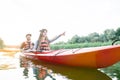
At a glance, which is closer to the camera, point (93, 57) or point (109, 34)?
point (93, 57)

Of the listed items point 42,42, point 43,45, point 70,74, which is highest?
point 42,42

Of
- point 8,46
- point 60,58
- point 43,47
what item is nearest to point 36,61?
point 43,47

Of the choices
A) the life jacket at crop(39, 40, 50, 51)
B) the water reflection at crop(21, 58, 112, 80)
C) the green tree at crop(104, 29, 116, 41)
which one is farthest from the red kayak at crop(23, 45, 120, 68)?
the green tree at crop(104, 29, 116, 41)

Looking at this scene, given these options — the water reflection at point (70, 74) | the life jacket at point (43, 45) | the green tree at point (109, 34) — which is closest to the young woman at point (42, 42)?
the life jacket at point (43, 45)

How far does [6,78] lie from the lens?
5.24 meters

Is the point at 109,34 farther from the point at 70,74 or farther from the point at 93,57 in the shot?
the point at 70,74

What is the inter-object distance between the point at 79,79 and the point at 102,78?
0.52 m

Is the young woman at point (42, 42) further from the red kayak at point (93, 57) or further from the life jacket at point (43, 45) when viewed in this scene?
the red kayak at point (93, 57)

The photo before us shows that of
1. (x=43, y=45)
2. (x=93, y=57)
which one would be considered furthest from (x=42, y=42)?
(x=93, y=57)

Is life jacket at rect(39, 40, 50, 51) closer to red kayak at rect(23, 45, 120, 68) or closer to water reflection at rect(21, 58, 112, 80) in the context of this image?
water reflection at rect(21, 58, 112, 80)

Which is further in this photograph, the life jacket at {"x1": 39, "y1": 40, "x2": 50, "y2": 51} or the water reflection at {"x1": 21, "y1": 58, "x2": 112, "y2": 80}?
the life jacket at {"x1": 39, "y1": 40, "x2": 50, "y2": 51}

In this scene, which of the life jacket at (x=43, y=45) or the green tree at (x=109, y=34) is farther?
the green tree at (x=109, y=34)

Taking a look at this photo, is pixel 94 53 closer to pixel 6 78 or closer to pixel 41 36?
pixel 6 78

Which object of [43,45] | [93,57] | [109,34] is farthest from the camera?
[109,34]
